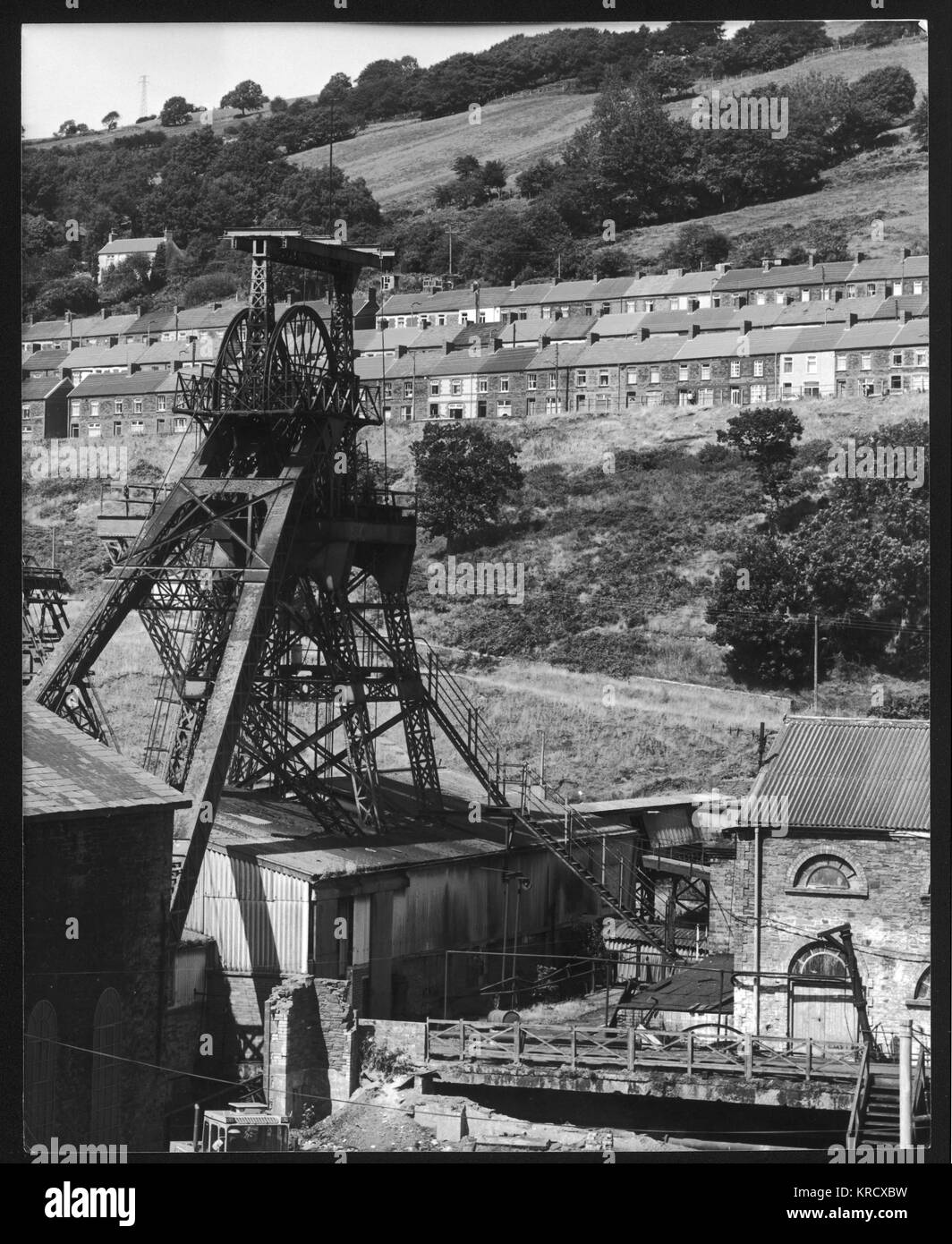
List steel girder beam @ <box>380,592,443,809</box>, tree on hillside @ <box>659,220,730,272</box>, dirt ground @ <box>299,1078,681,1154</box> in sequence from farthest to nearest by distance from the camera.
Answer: tree on hillside @ <box>659,220,730,272</box>
steel girder beam @ <box>380,592,443,809</box>
dirt ground @ <box>299,1078,681,1154</box>

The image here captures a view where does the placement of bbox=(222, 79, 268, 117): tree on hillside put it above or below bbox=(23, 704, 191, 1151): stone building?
above

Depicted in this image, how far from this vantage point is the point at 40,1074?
20500 millimetres

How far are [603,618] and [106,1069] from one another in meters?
10.7

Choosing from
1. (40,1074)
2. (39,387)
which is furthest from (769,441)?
(40,1074)

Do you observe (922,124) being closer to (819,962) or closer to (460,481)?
(460,481)

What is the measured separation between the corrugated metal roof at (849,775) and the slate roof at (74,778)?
8.12 metres

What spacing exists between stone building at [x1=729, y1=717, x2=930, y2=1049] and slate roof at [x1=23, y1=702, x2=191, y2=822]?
7813 mm

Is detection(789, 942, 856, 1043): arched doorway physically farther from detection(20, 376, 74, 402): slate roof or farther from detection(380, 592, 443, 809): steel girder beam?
detection(20, 376, 74, 402): slate roof

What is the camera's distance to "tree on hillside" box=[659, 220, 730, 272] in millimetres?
29516

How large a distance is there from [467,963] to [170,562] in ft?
22.9

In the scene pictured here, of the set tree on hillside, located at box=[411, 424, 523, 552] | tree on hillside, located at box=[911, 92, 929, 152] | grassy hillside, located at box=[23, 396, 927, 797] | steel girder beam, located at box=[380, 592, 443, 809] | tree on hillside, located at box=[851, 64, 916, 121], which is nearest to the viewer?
tree on hillside, located at box=[911, 92, 929, 152]

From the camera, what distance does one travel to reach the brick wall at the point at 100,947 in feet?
68.0

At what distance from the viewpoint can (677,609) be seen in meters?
28.3

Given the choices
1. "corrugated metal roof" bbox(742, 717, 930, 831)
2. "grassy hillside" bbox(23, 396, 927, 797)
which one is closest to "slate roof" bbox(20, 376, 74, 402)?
"grassy hillside" bbox(23, 396, 927, 797)
